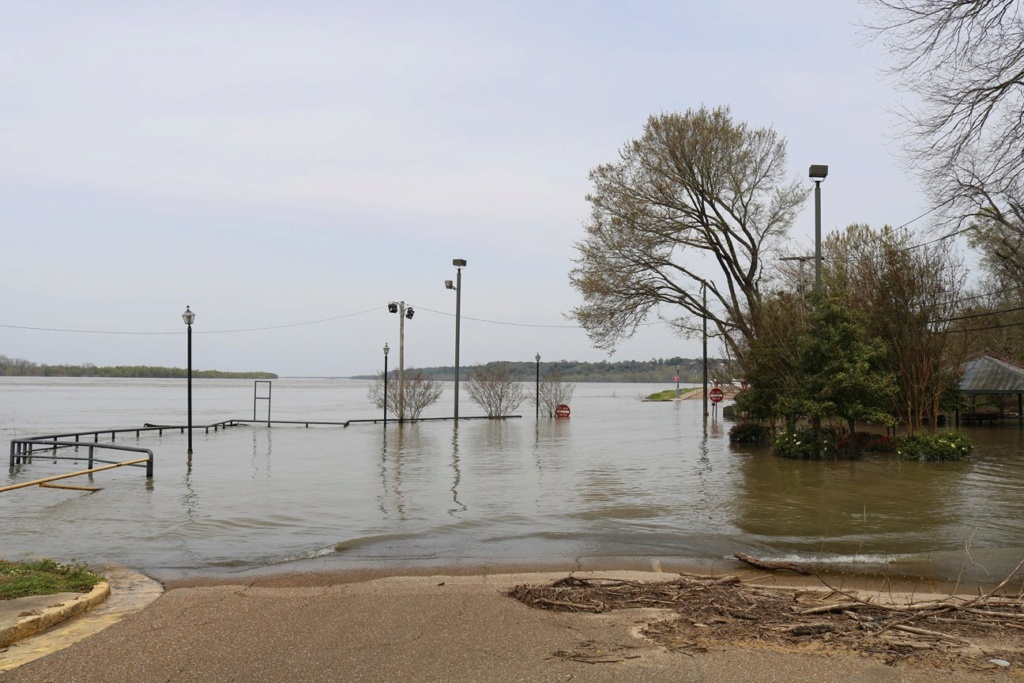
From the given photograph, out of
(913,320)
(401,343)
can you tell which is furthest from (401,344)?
(913,320)

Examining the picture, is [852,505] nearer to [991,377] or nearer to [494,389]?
[991,377]

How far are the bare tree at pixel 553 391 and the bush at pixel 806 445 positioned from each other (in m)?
24.9

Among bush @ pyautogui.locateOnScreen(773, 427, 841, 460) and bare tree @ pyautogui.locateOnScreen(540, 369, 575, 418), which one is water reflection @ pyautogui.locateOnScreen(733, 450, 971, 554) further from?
bare tree @ pyautogui.locateOnScreen(540, 369, 575, 418)

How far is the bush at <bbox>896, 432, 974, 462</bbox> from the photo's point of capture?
20.8 m

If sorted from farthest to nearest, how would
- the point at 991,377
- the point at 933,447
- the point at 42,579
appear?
1. the point at 991,377
2. the point at 933,447
3. the point at 42,579

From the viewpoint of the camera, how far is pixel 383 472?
1941cm

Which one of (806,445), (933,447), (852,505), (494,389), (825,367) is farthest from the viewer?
(494,389)

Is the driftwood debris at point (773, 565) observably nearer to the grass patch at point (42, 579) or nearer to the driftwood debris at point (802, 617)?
the driftwood debris at point (802, 617)

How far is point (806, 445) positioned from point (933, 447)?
322 centimetres

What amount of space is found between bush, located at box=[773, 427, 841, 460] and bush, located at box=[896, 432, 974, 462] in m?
1.75

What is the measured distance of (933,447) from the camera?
20.8 meters

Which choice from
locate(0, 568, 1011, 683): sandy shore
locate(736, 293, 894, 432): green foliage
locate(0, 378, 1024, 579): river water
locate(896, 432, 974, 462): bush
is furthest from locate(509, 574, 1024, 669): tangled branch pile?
locate(736, 293, 894, 432): green foliage

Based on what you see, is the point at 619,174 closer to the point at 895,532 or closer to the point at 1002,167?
the point at 1002,167

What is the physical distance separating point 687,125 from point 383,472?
18.9 meters
